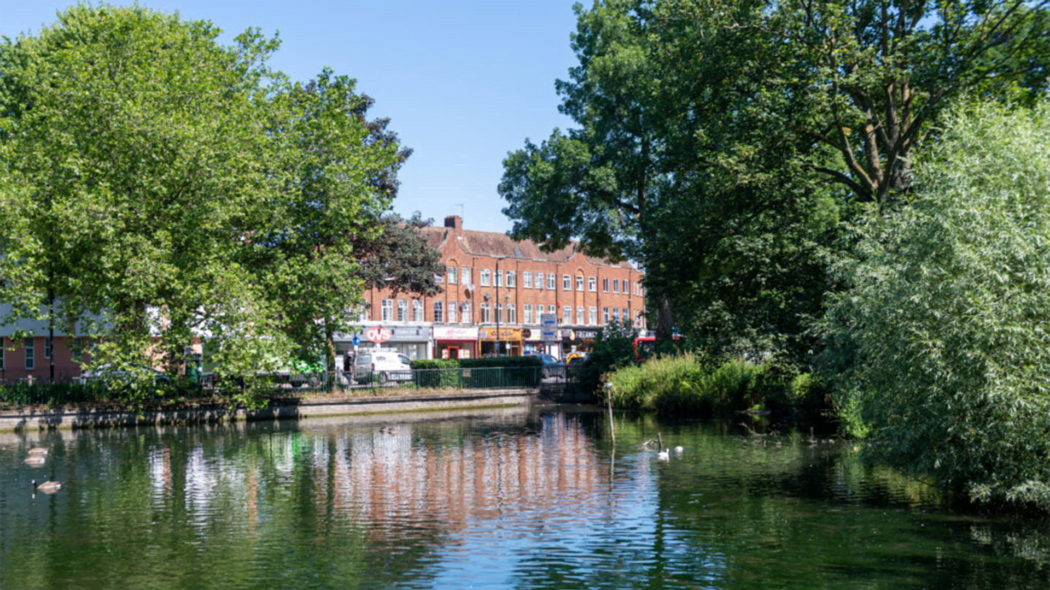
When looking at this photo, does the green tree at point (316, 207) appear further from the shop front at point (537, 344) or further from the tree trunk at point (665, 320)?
the shop front at point (537, 344)

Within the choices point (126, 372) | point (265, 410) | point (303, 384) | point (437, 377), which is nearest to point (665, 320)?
point (437, 377)

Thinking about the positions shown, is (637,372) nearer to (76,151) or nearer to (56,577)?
(76,151)

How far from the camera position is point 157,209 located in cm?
3497

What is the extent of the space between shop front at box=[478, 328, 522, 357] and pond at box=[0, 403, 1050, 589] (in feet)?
189

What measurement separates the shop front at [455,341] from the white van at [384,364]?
1112 inches

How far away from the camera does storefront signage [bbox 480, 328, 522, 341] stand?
84812 mm

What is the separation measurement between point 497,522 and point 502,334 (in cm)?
7024

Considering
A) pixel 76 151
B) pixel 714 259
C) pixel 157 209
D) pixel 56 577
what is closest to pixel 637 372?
pixel 714 259

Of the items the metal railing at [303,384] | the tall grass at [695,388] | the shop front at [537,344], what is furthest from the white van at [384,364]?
the shop front at [537,344]

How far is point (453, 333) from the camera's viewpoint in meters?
82.9

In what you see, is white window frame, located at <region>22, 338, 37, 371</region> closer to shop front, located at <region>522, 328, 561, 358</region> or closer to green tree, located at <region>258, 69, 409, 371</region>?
green tree, located at <region>258, 69, 409, 371</region>

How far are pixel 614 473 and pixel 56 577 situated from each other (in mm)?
12608

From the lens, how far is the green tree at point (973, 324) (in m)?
15.0

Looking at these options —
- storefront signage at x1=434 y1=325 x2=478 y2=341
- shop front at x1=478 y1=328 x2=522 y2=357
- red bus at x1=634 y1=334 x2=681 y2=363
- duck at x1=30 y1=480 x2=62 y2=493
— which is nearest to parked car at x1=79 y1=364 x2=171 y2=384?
duck at x1=30 y1=480 x2=62 y2=493
